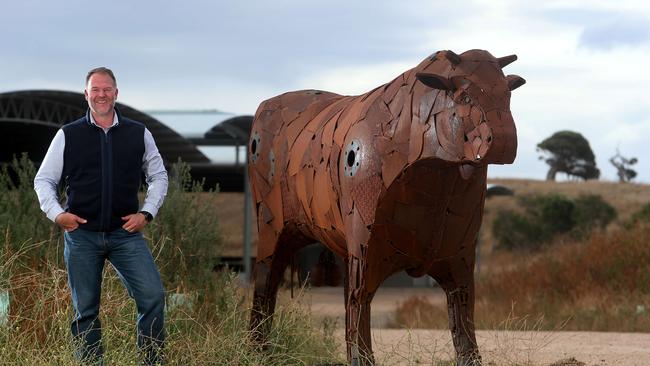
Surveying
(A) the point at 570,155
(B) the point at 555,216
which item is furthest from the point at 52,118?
(A) the point at 570,155

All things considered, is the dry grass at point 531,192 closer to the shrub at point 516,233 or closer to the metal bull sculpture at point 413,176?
the shrub at point 516,233

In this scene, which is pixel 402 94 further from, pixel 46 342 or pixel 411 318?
pixel 411 318

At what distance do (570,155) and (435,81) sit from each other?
60721 mm

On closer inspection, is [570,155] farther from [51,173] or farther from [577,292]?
[51,173]

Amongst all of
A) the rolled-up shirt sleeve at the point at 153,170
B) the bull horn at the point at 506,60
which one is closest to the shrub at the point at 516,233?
the bull horn at the point at 506,60

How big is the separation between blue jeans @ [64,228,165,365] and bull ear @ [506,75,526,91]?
7.94 ft

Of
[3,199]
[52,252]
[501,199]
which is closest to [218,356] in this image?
[52,252]

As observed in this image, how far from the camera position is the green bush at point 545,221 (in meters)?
41.0

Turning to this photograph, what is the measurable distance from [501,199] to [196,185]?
44761mm

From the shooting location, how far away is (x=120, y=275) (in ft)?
21.2

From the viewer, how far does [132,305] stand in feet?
26.9

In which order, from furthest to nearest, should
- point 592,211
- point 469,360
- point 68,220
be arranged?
point 592,211 < point 469,360 < point 68,220

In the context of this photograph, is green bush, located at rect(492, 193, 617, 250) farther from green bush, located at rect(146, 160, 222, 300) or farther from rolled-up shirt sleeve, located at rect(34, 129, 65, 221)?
rolled-up shirt sleeve, located at rect(34, 129, 65, 221)

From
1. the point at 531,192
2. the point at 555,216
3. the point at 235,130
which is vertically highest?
the point at 235,130
